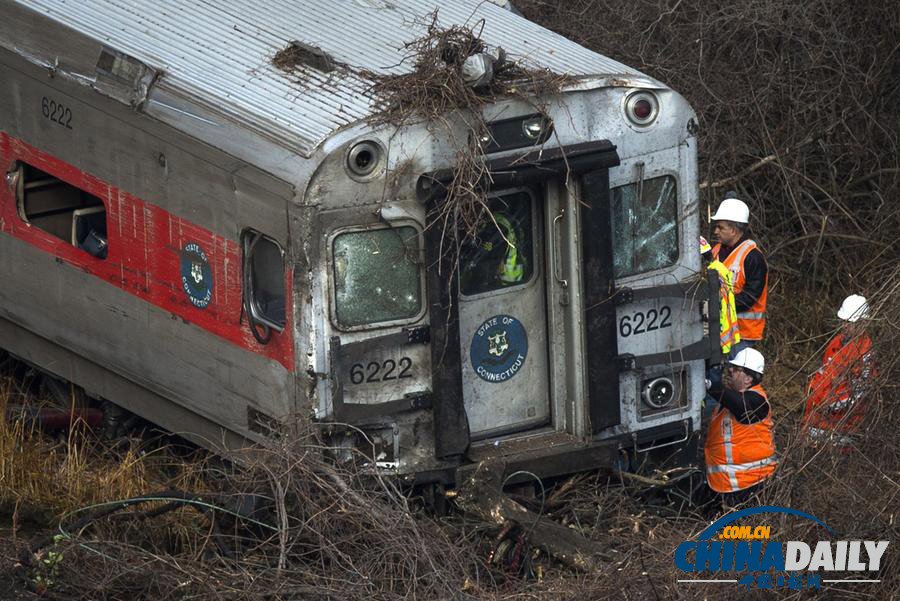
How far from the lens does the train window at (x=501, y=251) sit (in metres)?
8.25

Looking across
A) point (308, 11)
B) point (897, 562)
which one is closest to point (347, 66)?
point (308, 11)

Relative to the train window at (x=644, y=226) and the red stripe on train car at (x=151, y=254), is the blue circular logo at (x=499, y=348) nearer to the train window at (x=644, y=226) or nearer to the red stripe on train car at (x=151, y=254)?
the train window at (x=644, y=226)

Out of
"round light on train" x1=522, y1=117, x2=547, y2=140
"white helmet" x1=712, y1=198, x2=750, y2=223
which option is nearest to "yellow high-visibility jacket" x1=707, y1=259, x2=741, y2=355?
"white helmet" x1=712, y1=198, x2=750, y2=223

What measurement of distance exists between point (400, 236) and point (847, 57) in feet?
17.3

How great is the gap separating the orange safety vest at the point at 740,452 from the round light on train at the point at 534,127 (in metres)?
1.87

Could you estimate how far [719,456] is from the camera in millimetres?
8938

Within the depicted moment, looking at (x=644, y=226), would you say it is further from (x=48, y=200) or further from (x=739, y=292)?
(x=48, y=200)

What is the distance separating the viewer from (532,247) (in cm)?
848

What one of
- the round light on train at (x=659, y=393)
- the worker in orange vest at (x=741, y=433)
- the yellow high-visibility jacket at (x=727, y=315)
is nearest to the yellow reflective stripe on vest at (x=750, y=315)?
the yellow high-visibility jacket at (x=727, y=315)

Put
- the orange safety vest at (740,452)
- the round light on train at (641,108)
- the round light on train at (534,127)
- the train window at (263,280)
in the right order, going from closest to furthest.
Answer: the train window at (263,280), the round light on train at (534,127), the round light on train at (641,108), the orange safety vest at (740,452)

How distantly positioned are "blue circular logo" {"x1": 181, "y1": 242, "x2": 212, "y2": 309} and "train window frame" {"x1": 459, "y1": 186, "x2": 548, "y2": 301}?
4.17ft

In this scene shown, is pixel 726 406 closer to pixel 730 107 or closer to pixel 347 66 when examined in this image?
pixel 347 66

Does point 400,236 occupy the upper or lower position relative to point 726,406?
upper

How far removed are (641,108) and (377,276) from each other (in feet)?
5.39
